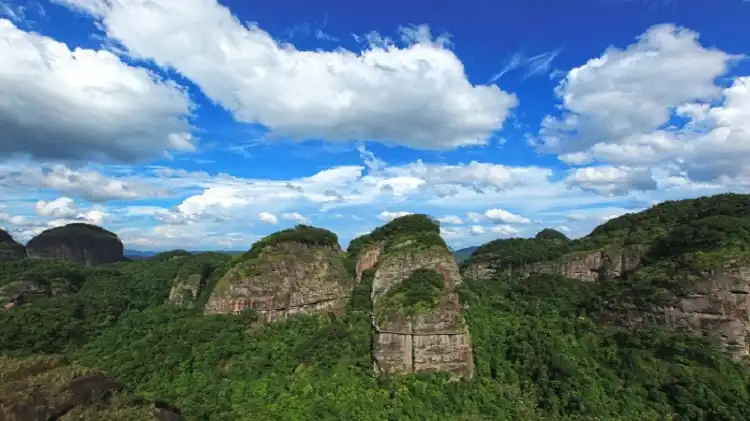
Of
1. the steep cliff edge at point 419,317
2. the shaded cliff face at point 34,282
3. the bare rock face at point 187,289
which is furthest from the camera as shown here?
the shaded cliff face at point 34,282

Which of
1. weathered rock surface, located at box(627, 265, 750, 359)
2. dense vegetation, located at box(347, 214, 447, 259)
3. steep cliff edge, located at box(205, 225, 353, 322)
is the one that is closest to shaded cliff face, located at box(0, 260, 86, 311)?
steep cliff edge, located at box(205, 225, 353, 322)

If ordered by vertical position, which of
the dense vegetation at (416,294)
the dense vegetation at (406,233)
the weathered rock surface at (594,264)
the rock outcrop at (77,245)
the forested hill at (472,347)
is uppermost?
the rock outcrop at (77,245)

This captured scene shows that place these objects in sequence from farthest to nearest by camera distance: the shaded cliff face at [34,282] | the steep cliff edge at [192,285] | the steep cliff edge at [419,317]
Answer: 1. the shaded cliff face at [34,282]
2. the steep cliff edge at [192,285]
3. the steep cliff edge at [419,317]

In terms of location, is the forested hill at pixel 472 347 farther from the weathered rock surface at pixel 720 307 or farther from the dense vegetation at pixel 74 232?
the dense vegetation at pixel 74 232

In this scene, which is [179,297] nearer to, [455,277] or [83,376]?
[455,277]

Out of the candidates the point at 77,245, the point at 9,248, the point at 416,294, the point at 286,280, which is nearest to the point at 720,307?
the point at 416,294

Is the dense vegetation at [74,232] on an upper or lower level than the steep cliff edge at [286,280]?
upper

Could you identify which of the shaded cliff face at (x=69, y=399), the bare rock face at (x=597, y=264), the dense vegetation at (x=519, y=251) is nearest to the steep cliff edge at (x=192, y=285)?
the shaded cliff face at (x=69, y=399)

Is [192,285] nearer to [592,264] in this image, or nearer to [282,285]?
[282,285]

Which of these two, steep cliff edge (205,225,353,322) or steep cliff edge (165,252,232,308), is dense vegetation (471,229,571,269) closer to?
steep cliff edge (205,225,353,322)
